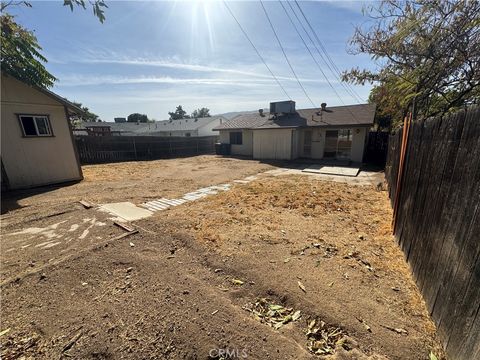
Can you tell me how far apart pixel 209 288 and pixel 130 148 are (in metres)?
15.7

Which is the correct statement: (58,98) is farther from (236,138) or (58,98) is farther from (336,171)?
(236,138)

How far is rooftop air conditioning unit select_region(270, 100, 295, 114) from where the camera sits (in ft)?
55.1

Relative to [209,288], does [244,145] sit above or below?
above

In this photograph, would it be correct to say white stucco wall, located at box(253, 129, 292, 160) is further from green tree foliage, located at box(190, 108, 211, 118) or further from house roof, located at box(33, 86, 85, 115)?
green tree foliage, located at box(190, 108, 211, 118)

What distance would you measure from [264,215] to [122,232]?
2936 millimetres

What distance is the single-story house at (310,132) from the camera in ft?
41.8

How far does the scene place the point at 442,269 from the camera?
197cm

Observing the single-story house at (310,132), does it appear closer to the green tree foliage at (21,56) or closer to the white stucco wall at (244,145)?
the white stucco wall at (244,145)

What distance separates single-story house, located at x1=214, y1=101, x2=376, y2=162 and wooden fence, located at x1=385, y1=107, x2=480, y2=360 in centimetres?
1093

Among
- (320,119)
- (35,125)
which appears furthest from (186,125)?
(35,125)

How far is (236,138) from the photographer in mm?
18156

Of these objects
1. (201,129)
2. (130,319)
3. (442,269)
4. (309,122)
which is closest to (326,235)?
(442,269)

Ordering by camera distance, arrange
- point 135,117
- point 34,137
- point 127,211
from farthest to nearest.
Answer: point 135,117 → point 34,137 → point 127,211

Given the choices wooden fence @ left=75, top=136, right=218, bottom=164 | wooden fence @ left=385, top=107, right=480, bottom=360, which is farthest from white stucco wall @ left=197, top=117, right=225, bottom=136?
wooden fence @ left=385, top=107, right=480, bottom=360
